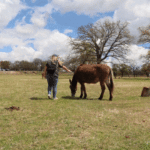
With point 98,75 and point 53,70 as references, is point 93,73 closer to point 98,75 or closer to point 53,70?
point 98,75

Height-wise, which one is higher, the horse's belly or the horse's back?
the horse's back

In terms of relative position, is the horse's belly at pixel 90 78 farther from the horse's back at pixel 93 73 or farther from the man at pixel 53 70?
the man at pixel 53 70

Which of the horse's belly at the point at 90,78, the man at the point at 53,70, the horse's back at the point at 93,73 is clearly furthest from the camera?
the horse's belly at the point at 90,78

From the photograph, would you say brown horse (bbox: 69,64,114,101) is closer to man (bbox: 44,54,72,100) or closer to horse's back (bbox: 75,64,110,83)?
horse's back (bbox: 75,64,110,83)

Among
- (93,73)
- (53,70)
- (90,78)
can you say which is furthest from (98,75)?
(53,70)

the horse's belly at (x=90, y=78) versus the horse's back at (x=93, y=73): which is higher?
the horse's back at (x=93, y=73)

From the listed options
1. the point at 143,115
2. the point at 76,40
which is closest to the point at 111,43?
the point at 76,40

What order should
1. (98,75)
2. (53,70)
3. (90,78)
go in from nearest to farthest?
(53,70) < (98,75) < (90,78)

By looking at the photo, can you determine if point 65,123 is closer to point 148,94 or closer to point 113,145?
point 113,145

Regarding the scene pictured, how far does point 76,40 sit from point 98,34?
19.9ft

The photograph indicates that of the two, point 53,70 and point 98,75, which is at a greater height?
point 53,70

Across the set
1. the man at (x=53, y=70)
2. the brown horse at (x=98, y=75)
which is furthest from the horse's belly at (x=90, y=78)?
the man at (x=53, y=70)

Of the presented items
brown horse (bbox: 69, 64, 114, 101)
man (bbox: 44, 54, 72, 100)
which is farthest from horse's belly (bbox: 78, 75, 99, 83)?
man (bbox: 44, 54, 72, 100)

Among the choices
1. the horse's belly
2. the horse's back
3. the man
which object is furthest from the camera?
the horse's belly
